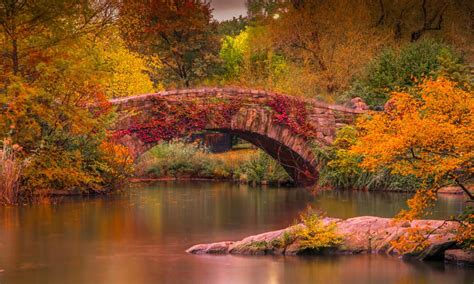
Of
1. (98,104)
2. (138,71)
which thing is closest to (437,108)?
(98,104)

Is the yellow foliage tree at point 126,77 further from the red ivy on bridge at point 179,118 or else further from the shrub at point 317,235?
the shrub at point 317,235

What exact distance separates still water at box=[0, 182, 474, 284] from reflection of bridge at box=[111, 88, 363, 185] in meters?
1.32

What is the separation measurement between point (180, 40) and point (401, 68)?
14488 mm

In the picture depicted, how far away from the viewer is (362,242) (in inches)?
571

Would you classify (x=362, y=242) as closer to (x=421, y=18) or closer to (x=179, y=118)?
(x=179, y=118)

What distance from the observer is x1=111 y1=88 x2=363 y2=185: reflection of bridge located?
2328cm

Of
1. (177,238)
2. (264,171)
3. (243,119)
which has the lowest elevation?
(177,238)

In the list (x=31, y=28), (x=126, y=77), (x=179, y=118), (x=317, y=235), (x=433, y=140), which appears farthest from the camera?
(x=126, y=77)

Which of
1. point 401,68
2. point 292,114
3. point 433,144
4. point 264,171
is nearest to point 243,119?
point 292,114

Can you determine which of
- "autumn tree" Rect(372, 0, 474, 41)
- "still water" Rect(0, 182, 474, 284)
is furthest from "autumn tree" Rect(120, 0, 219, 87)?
"still water" Rect(0, 182, 474, 284)

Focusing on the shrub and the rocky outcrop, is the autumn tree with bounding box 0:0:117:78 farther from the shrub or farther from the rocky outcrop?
the shrub

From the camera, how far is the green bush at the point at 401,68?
2828cm

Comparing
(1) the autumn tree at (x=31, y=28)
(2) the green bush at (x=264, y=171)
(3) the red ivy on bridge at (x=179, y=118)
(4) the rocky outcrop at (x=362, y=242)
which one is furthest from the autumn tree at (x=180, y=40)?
(4) the rocky outcrop at (x=362, y=242)

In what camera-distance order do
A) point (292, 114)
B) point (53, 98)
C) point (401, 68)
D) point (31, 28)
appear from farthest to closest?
point (401, 68), point (292, 114), point (53, 98), point (31, 28)
